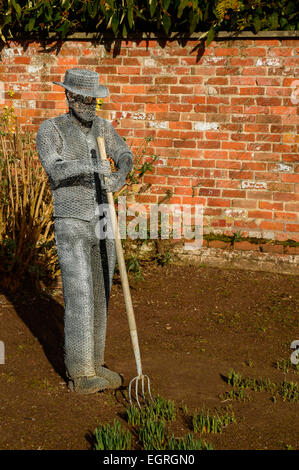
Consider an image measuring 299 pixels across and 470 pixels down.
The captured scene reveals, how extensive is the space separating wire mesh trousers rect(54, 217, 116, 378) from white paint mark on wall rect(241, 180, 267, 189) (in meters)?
2.89

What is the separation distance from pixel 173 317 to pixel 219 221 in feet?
5.23

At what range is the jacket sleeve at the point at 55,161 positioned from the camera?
350 centimetres

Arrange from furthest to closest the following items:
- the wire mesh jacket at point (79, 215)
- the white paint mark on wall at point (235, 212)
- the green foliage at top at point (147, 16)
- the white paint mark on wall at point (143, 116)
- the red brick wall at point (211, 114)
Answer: the white paint mark on wall at point (143, 116) → the white paint mark on wall at point (235, 212) → the red brick wall at point (211, 114) → the green foliage at top at point (147, 16) → the wire mesh jacket at point (79, 215)

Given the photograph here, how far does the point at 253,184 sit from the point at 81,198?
3148 millimetres

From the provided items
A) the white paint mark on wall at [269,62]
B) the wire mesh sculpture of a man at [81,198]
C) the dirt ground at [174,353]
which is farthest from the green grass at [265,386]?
→ the white paint mark on wall at [269,62]

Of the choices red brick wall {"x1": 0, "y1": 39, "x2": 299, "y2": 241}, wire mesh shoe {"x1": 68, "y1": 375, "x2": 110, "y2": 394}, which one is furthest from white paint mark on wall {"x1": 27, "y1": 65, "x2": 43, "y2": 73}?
wire mesh shoe {"x1": 68, "y1": 375, "x2": 110, "y2": 394}

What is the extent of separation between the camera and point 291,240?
6.42 m

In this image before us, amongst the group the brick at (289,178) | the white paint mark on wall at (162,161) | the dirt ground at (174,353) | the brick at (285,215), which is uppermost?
the white paint mark on wall at (162,161)

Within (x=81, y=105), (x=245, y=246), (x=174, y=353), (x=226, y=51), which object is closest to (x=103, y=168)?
(x=81, y=105)

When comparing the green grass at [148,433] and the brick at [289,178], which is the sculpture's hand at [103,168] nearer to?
the green grass at [148,433]

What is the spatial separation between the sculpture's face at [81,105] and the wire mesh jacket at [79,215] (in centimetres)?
8

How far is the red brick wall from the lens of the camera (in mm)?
6277
